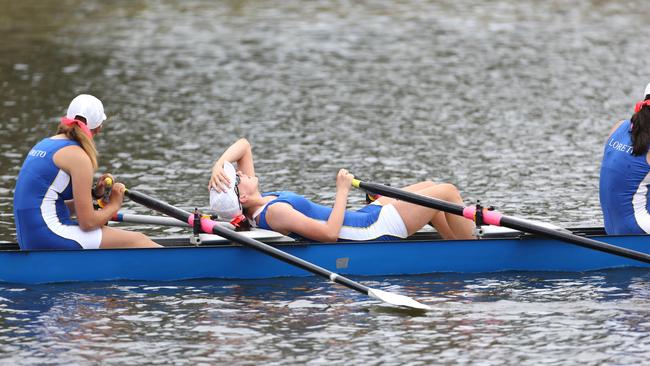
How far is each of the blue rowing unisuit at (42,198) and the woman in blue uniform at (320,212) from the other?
1663mm

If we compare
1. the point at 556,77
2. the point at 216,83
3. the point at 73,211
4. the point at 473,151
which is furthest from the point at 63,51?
the point at 73,211

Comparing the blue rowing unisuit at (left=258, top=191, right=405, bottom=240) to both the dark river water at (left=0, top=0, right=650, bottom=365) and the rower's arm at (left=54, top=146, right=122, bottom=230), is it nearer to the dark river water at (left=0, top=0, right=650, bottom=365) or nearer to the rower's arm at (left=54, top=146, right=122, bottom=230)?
the dark river water at (left=0, top=0, right=650, bottom=365)

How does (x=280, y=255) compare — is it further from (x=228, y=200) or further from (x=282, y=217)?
(x=228, y=200)

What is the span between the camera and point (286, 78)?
32.3 m

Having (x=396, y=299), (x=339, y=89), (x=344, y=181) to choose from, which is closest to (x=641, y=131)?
(x=344, y=181)

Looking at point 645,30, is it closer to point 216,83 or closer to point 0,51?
Answer: point 216,83

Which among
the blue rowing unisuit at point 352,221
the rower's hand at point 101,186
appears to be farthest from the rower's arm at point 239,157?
the rower's hand at point 101,186

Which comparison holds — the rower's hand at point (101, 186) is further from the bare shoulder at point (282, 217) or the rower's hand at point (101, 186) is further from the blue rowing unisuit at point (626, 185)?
the blue rowing unisuit at point (626, 185)

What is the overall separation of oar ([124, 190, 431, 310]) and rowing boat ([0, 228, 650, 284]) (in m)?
0.40

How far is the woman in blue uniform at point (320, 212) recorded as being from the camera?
50.5ft

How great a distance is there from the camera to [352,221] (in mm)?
15836

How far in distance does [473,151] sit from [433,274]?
886 centimetres

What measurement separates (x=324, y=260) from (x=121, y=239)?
2279 millimetres

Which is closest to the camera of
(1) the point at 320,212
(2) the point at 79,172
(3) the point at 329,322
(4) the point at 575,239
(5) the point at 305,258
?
(3) the point at 329,322
